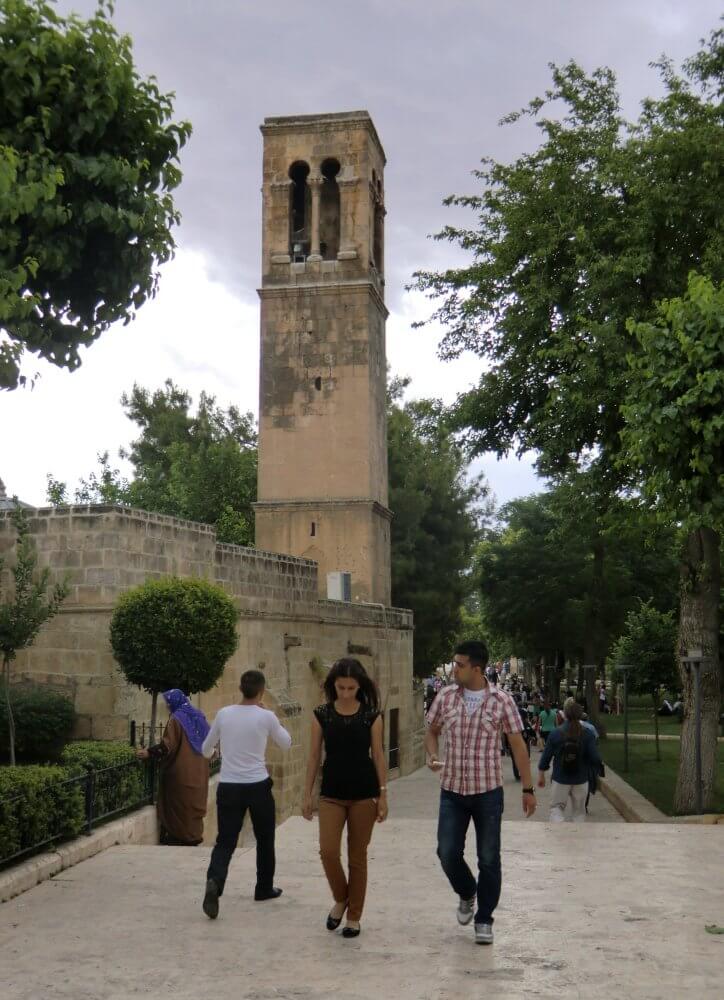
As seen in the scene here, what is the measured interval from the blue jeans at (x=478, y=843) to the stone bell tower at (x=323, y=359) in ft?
74.9

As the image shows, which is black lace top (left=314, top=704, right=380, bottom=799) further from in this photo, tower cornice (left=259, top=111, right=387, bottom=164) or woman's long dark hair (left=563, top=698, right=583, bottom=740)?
tower cornice (left=259, top=111, right=387, bottom=164)

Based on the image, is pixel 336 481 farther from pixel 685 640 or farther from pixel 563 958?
pixel 563 958

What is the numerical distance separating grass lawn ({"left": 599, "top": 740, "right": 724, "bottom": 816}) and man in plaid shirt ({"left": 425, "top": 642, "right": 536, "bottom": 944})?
1050 cm

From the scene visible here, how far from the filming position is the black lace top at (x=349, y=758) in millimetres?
6246

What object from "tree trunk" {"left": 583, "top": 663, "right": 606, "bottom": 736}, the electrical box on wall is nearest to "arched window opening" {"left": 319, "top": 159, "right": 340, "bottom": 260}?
the electrical box on wall

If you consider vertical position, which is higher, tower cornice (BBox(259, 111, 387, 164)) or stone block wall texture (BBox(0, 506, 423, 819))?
tower cornice (BBox(259, 111, 387, 164))

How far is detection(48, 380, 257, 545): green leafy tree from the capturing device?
4238 cm

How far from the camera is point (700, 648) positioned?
52.5 ft

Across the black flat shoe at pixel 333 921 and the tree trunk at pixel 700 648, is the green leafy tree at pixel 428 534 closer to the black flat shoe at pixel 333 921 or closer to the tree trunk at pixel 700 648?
the tree trunk at pixel 700 648

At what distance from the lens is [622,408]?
1354 centimetres

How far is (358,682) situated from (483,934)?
1.50 metres

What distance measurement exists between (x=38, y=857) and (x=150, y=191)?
319 inches

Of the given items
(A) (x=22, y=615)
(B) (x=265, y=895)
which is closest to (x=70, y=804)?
(B) (x=265, y=895)

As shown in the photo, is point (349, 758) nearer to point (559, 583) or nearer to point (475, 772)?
point (475, 772)
